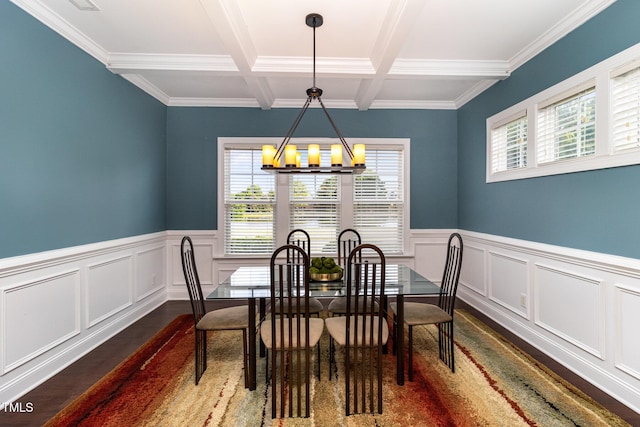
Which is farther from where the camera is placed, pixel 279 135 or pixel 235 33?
pixel 279 135

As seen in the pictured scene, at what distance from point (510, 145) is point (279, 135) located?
2.85 m

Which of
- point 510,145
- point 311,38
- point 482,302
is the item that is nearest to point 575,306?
point 482,302

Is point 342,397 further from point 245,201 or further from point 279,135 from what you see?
point 279,135

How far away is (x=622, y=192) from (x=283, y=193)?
343cm

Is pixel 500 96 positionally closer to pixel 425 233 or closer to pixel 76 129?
pixel 425 233

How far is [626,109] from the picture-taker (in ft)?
6.85

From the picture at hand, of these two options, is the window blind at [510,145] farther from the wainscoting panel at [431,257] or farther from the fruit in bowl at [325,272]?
the fruit in bowl at [325,272]

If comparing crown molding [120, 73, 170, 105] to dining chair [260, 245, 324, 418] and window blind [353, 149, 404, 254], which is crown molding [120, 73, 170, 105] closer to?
window blind [353, 149, 404, 254]

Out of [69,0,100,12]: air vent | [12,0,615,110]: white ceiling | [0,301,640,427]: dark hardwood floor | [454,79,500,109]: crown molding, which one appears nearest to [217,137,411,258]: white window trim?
[12,0,615,110]: white ceiling

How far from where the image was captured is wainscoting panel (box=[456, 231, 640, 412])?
2061 millimetres

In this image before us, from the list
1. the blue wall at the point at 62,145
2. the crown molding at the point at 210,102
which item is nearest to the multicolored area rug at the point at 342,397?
the blue wall at the point at 62,145

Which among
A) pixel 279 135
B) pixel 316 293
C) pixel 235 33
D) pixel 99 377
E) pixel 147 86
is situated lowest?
pixel 99 377

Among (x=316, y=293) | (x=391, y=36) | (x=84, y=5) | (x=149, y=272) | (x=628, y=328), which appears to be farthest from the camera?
(x=149, y=272)

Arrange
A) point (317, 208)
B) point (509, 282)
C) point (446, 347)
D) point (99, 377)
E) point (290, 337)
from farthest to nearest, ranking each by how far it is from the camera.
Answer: point (317, 208) < point (509, 282) < point (446, 347) < point (99, 377) < point (290, 337)
